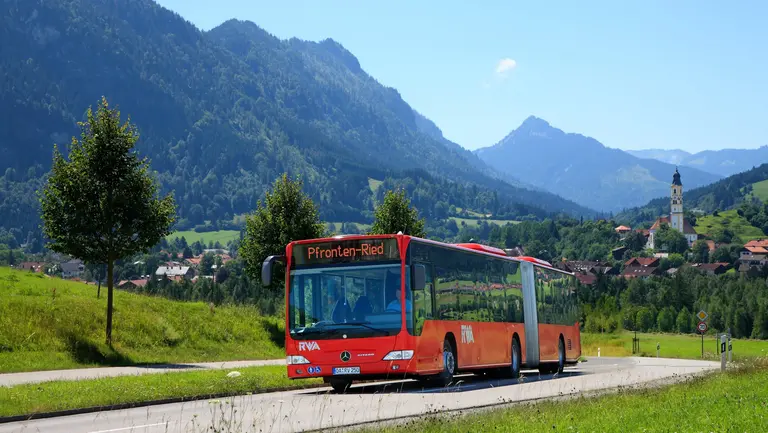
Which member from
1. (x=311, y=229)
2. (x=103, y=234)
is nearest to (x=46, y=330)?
(x=103, y=234)

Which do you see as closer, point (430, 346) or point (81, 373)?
point (430, 346)

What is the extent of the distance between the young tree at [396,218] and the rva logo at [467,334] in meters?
28.9

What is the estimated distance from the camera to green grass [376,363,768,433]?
12695 millimetres

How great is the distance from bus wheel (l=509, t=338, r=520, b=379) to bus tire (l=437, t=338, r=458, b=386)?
4.94 metres

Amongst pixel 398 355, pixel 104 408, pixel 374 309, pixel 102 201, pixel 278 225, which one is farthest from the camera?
pixel 278 225

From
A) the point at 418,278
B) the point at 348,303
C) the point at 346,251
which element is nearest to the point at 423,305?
the point at 418,278

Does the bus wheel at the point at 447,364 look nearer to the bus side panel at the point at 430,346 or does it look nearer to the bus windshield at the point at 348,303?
the bus side panel at the point at 430,346

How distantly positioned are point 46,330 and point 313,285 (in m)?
12.3

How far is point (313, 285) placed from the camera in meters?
21.7

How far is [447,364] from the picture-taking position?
23.3 m

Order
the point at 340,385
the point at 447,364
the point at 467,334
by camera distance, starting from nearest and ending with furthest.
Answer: the point at 340,385 → the point at 447,364 → the point at 467,334

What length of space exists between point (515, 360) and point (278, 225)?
21523 mm

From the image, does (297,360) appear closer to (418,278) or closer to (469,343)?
(418,278)

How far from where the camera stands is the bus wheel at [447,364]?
23109 mm
